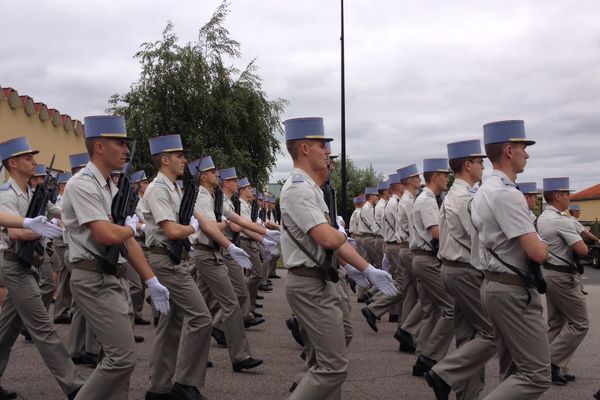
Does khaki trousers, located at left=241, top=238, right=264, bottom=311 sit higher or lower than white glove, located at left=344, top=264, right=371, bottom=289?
lower

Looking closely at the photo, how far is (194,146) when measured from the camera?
24250 millimetres

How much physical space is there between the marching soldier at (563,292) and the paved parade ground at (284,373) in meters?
0.33

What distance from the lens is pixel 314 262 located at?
15.8 feet

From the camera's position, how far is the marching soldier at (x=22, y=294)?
588cm

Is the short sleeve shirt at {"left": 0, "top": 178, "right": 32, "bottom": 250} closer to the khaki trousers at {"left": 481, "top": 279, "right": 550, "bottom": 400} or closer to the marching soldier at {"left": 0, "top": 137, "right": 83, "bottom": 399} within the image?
the marching soldier at {"left": 0, "top": 137, "right": 83, "bottom": 399}

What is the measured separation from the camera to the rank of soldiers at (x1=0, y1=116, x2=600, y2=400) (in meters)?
4.68

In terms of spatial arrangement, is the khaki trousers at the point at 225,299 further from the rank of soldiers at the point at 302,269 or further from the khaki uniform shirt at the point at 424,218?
the khaki uniform shirt at the point at 424,218

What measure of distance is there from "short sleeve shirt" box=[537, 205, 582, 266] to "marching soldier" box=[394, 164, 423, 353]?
5.22 ft

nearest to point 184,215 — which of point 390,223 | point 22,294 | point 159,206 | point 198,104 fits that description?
point 159,206

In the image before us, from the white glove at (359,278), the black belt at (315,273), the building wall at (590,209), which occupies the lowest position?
the building wall at (590,209)

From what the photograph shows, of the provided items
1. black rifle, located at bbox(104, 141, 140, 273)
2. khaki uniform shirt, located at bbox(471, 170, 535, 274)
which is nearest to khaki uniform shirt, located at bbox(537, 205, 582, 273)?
khaki uniform shirt, located at bbox(471, 170, 535, 274)

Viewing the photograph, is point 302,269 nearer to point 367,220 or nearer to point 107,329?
point 107,329

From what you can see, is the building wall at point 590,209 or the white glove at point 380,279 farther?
the building wall at point 590,209

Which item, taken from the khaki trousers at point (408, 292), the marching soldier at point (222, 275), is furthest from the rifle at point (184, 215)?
the khaki trousers at point (408, 292)
